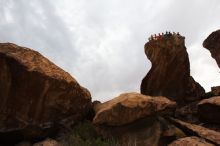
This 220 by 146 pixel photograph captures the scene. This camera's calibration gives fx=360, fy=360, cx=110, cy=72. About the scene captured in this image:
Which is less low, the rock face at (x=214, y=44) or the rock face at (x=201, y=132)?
the rock face at (x=214, y=44)

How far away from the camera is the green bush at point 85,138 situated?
16.5 m

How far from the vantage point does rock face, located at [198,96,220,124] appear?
63.2 ft

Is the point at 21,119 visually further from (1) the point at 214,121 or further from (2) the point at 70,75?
(1) the point at 214,121

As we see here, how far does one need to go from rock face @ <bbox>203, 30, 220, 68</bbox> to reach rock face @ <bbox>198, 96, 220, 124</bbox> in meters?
11.8

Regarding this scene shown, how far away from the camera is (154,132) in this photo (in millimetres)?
17641

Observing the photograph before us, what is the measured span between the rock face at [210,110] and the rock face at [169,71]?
5.31 meters

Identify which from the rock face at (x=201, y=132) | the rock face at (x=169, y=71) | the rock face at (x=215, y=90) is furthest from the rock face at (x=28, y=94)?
the rock face at (x=215, y=90)

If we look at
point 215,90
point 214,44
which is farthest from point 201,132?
point 214,44

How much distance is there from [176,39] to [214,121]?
24.8 ft

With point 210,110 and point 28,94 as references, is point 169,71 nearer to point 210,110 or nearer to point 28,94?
point 210,110

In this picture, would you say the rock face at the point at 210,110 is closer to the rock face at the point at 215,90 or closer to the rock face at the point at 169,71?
the rock face at the point at 215,90

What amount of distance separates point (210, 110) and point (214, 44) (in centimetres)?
1283

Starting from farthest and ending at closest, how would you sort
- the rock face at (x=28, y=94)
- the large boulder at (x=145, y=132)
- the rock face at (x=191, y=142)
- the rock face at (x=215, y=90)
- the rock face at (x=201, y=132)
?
the rock face at (x=215, y=90) → the rock face at (x=28, y=94) → the large boulder at (x=145, y=132) → the rock face at (x=201, y=132) → the rock face at (x=191, y=142)

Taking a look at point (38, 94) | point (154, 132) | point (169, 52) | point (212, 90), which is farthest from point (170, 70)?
point (38, 94)
